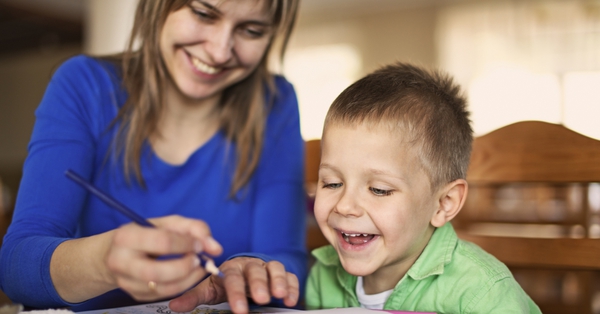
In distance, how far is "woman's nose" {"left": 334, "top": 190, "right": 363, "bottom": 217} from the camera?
0.81 m

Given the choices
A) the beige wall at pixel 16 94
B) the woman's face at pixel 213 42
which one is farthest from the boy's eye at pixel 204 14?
the beige wall at pixel 16 94

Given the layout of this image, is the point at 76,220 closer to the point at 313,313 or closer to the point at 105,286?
the point at 105,286

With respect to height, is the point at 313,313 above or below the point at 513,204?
above

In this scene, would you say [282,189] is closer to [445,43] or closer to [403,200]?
[403,200]

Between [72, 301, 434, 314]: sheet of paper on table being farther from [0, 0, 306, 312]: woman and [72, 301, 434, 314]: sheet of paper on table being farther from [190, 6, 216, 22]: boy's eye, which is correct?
[190, 6, 216, 22]: boy's eye

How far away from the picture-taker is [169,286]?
1.88ft

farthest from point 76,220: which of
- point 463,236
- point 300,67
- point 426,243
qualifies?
point 300,67

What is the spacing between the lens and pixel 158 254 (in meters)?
0.55

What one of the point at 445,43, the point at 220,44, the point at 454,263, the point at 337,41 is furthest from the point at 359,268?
the point at 337,41

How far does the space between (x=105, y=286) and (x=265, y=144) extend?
0.64 metres

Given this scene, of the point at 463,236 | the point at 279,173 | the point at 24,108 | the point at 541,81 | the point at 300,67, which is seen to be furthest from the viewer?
the point at 24,108

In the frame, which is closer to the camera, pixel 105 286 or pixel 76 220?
pixel 105 286

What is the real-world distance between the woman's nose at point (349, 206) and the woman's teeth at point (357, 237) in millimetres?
47

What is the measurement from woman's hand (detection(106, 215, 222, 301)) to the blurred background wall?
3.92 m
